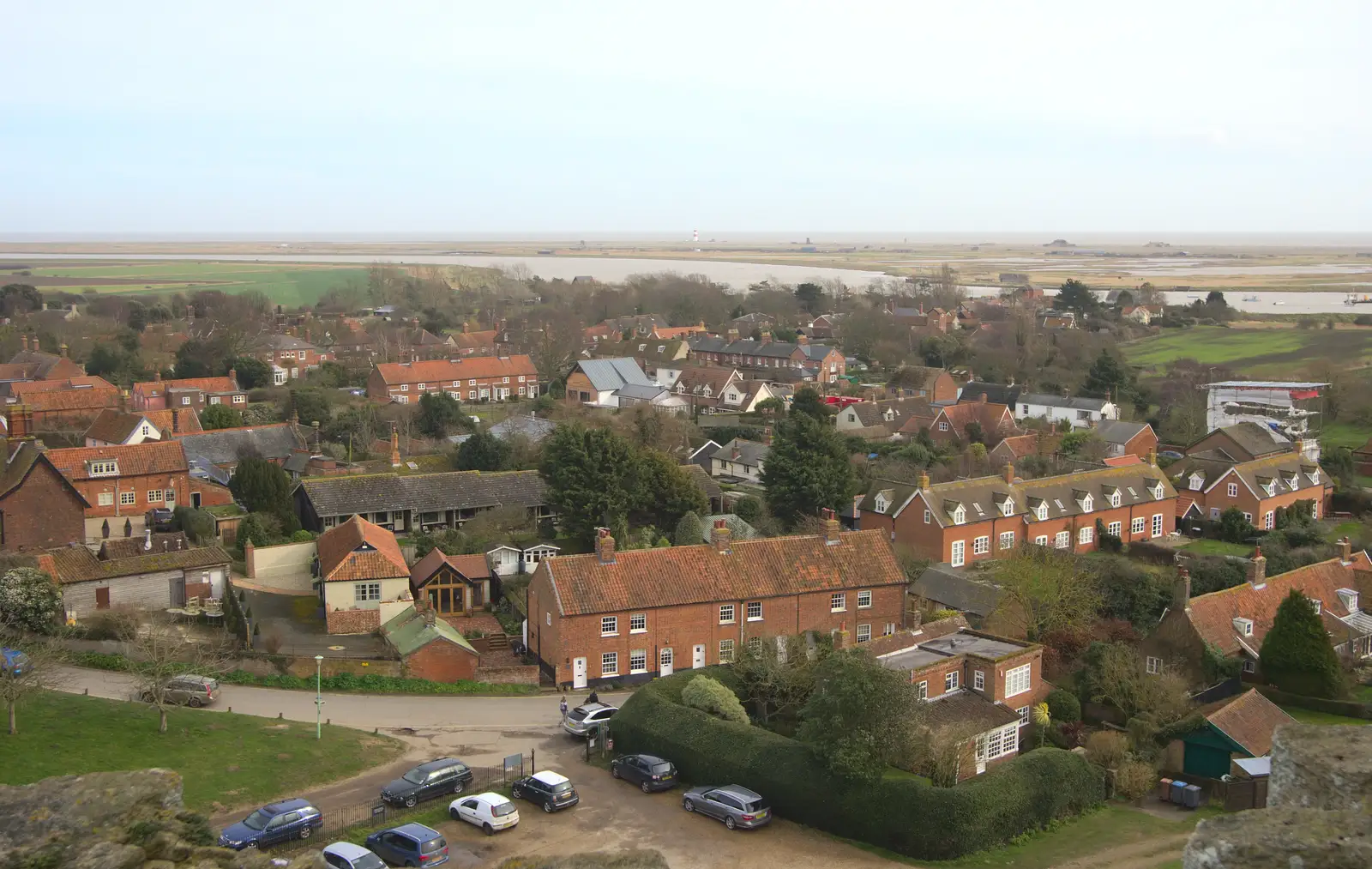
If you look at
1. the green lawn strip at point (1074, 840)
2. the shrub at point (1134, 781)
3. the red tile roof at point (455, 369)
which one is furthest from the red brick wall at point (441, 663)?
the red tile roof at point (455, 369)

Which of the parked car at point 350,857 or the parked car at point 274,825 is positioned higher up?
the parked car at point 350,857

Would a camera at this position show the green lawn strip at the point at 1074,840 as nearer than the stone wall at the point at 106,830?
No

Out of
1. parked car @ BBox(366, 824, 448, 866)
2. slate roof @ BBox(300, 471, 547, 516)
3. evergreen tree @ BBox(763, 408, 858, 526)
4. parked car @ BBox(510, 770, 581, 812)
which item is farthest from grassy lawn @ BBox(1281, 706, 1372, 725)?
slate roof @ BBox(300, 471, 547, 516)

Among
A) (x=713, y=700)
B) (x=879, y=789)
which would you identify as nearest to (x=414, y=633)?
(x=713, y=700)

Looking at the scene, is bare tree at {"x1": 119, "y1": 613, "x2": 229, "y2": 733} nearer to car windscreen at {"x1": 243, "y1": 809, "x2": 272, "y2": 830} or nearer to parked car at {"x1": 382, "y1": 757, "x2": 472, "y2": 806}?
car windscreen at {"x1": 243, "y1": 809, "x2": 272, "y2": 830}

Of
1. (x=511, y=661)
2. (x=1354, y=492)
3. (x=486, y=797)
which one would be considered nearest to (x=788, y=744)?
(x=486, y=797)

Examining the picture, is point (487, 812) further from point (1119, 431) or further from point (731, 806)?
point (1119, 431)

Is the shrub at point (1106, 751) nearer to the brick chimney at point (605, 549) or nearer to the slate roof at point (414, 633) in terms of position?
the brick chimney at point (605, 549)
